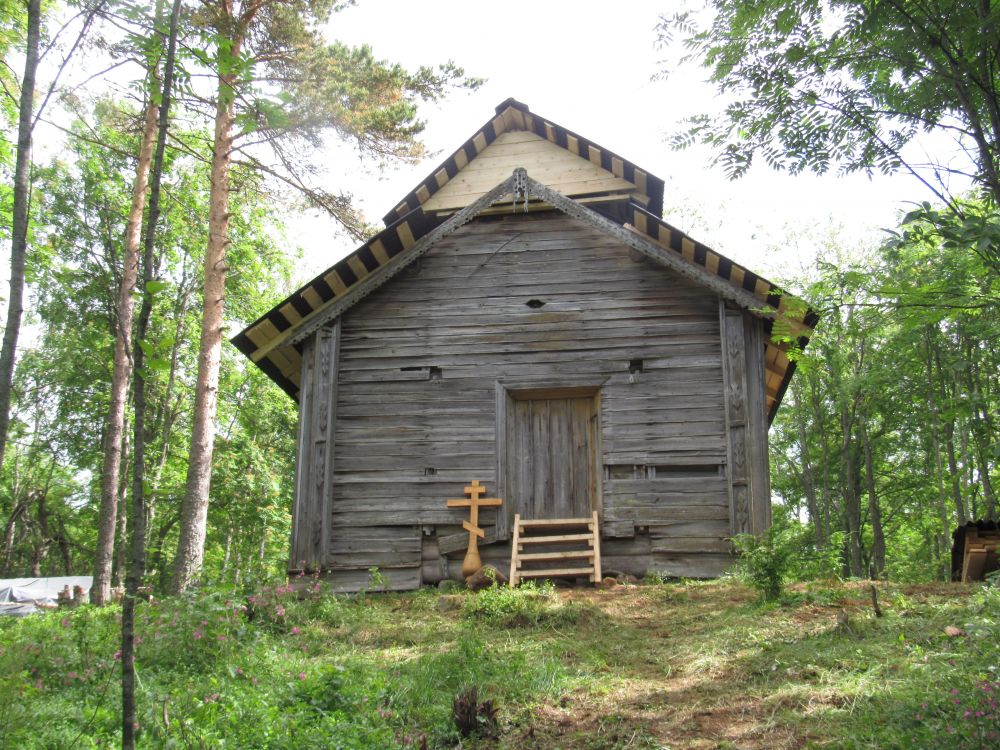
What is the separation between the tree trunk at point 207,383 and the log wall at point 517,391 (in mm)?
2501

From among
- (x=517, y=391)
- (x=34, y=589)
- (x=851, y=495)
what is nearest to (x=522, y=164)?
(x=517, y=391)

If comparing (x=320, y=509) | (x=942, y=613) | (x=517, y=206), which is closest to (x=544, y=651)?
(x=942, y=613)

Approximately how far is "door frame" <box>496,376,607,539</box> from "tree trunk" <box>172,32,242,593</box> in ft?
17.1

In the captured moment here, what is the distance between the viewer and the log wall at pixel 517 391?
12.3 meters

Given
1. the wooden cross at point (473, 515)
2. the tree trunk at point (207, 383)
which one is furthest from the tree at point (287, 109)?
the wooden cross at point (473, 515)

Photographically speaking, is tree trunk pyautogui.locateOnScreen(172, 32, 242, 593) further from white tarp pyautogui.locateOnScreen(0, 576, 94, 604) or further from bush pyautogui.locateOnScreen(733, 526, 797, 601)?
white tarp pyautogui.locateOnScreen(0, 576, 94, 604)

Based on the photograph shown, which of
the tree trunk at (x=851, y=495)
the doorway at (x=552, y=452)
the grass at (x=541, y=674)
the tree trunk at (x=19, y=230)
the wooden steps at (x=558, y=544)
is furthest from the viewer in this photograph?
the tree trunk at (x=851, y=495)

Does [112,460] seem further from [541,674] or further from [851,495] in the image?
[851,495]

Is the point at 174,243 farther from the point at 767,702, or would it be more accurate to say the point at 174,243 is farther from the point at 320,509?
the point at 767,702

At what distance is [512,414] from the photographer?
521 inches

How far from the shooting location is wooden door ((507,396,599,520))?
508 inches

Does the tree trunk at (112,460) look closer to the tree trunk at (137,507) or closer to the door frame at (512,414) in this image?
the door frame at (512,414)

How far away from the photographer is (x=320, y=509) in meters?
12.8

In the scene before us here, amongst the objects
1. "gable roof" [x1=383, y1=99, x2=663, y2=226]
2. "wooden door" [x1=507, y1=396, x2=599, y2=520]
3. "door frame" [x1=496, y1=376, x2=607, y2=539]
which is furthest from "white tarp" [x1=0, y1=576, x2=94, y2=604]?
"wooden door" [x1=507, y1=396, x2=599, y2=520]
